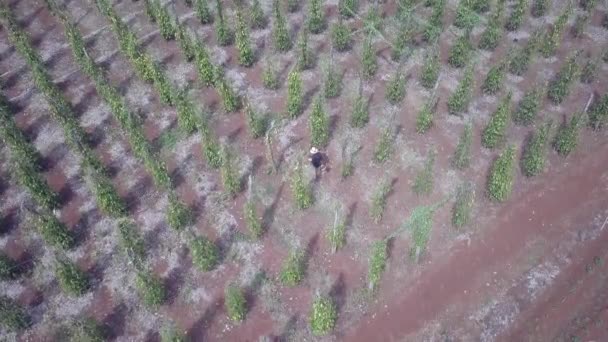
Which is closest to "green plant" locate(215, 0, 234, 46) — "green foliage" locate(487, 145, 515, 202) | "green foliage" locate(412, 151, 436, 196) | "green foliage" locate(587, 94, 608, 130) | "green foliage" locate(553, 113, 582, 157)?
"green foliage" locate(412, 151, 436, 196)

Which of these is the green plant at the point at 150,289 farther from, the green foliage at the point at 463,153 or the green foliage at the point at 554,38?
the green foliage at the point at 554,38

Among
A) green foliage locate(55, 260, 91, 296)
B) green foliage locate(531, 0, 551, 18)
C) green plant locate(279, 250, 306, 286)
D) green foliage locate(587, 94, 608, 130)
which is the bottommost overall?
green foliage locate(587, 94, 608, 130)

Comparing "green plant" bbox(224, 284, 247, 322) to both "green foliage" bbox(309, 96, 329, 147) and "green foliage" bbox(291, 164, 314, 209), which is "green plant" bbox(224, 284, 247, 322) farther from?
"green foliage" bbox(309, 96, 329, 147)

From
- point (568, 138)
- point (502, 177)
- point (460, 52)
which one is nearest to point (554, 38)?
point (460, 52)

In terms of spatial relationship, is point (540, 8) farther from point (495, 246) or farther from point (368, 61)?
point (495, 246)

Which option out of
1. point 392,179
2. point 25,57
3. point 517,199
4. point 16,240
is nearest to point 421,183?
point 392,179

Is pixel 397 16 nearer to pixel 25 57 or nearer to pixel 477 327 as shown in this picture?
pixel 477 327
